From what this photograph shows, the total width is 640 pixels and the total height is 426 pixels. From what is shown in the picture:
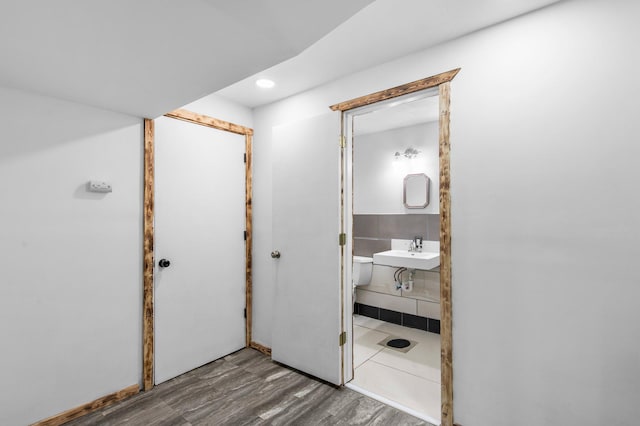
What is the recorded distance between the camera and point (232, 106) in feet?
9.96

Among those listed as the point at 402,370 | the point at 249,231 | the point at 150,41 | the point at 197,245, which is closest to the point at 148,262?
the point at 197,245

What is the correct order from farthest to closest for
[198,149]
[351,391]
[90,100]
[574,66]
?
[198,149], [351,391], [90,100], [574,66]

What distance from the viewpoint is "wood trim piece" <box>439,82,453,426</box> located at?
6.29ft

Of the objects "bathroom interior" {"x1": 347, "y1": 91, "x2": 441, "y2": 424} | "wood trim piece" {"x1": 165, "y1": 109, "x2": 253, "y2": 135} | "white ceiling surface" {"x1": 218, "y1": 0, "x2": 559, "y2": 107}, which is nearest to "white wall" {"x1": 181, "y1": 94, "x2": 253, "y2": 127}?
"wood trim piece" {"x1": 165, "y1": 109, "x2": 253, "y2": 135}

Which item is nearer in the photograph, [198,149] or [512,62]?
[512,62]

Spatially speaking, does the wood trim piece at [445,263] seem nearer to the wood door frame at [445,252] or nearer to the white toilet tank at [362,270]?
the wood door frame at [445,252]

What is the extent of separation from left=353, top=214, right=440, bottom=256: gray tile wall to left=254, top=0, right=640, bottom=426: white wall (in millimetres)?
1781

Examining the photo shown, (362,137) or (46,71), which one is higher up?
(362,137)

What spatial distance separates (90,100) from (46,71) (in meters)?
0.41

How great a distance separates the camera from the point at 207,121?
2.81 m

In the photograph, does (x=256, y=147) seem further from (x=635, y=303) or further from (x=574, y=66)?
(x=635, y=303)

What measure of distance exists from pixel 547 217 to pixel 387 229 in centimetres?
239

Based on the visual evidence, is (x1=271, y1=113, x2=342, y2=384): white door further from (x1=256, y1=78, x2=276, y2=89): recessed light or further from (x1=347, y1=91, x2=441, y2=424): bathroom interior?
(x1=347, y1=91, x2=441, y2=424): bathroom interior

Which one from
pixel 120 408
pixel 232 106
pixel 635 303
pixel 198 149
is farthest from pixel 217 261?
pixel 635 303
